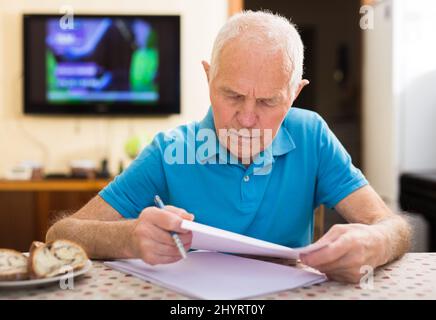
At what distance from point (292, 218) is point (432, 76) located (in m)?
2.66

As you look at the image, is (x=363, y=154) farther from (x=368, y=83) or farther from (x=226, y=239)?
(x=226, y=239)

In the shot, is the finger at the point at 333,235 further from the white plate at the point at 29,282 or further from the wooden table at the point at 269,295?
the white plate at the point at 29,282

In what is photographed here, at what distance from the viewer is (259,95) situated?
1.25 m

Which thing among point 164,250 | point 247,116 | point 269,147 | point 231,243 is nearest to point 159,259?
point 164,250

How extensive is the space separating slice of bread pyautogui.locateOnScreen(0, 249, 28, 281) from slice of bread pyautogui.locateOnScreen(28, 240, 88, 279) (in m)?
0.02

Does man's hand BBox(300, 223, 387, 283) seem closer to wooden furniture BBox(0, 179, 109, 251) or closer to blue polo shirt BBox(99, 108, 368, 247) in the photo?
blue polo shirt BBox(99, 108, 368, 247)

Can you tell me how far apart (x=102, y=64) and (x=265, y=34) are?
2956 mm

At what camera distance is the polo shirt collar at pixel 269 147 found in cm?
140

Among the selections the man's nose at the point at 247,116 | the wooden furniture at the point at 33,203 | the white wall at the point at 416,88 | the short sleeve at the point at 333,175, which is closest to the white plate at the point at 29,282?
the man's nose at the point at 247,116

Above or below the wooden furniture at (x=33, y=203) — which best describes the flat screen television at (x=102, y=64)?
above

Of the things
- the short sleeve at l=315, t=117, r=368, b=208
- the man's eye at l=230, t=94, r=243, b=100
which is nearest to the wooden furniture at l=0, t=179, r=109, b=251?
the short sleeve at l=315, t=117, r=368, b=208

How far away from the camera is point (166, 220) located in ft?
3.19

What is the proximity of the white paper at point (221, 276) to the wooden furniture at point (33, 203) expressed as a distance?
268cm
